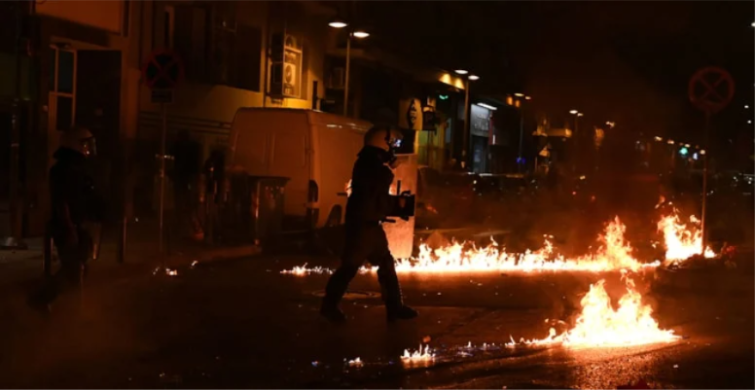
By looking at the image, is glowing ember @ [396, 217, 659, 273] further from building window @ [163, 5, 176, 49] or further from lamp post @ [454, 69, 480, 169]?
lamp post @ [454, 69, 480, 169]

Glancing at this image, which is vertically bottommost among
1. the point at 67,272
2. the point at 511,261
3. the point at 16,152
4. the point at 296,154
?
the point at 511,261

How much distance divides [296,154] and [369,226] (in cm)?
805

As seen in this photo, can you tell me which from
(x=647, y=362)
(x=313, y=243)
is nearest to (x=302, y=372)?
(x=647, y=362)

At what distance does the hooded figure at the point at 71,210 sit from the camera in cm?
877

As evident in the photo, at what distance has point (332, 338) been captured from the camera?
8.86 m

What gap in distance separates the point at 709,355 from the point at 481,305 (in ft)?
10.6

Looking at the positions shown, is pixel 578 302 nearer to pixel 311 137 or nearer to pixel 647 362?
pixel 647 362

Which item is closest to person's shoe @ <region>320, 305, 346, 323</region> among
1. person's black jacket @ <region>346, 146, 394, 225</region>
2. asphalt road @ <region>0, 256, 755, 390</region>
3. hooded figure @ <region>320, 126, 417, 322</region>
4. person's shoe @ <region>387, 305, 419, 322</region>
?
hooded figure @ <region>320, 126, 417, 322</region>

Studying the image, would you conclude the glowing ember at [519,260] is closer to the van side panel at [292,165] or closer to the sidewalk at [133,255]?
the van side panel at [292,165]

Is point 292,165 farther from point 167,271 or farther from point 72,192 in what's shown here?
point 72,192

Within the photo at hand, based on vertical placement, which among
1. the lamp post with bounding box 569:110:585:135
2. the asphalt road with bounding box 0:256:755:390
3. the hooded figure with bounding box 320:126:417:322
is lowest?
the asphalt road with bounding box 0:256:755:390

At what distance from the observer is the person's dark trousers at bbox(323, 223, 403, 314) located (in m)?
9.35

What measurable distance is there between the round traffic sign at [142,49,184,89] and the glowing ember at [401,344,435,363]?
6.95 meters

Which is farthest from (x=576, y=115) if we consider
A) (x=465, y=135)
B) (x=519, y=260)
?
(x=519, y=260)
